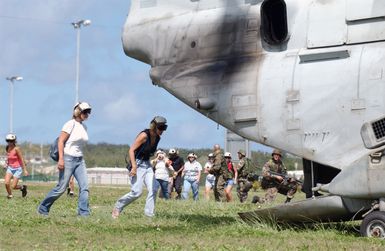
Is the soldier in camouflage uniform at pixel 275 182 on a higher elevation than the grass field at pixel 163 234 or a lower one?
higher

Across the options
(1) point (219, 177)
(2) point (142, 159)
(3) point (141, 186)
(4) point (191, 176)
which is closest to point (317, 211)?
(3) point (141, 186)

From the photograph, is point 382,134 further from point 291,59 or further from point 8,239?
point 8,239

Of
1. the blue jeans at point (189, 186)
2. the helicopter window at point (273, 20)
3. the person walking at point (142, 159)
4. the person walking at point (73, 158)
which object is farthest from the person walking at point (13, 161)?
the helicopter window at point (273, 20)

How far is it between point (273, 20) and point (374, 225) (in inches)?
127

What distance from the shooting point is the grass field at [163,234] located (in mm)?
10125

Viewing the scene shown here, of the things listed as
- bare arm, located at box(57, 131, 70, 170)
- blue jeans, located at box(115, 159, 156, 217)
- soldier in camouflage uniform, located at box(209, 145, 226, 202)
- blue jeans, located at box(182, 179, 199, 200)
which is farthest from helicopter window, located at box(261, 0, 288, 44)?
blue jeans, located at box(182, 179, 199, 200)

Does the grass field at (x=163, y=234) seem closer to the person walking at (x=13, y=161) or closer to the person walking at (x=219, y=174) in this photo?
the person walking at (x=13, y=161)

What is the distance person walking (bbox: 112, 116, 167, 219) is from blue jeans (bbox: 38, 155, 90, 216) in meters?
0.51

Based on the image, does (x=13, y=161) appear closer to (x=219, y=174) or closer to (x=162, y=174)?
(x=162, y=174)

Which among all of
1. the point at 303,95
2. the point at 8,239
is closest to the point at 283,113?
the point at 303,95

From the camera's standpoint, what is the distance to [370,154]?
1091cm

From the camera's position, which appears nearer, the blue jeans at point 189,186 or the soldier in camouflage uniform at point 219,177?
the soldier in camouflage uniform at point 219,177

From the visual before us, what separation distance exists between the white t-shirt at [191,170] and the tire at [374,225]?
46.5 feet

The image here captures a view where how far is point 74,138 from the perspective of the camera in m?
13.7
